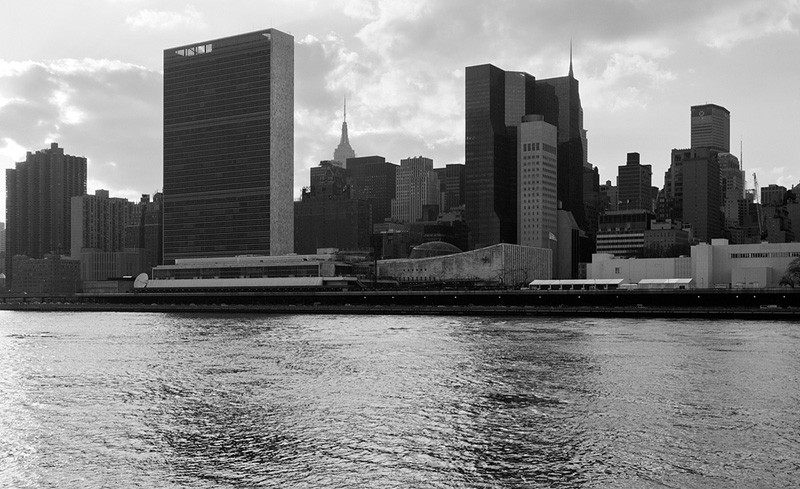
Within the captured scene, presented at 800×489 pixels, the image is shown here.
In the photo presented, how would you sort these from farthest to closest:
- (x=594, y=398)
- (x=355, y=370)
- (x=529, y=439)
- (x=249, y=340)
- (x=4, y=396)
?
(x=249, y=340) < (x=355, y=370) < (x=4, y=396) < (x=594, y=398) < (x=529, y=439)

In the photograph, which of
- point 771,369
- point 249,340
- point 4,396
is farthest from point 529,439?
point 249,340

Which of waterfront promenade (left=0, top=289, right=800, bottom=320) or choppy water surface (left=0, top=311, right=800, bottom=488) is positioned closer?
choppy water surface (left=0, top=311, right=800, bottom=488)

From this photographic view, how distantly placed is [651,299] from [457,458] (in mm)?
138081

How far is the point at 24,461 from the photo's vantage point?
4078 centimetres

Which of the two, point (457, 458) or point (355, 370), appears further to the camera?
point (355, 370)

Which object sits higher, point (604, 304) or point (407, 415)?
point (604, 304)

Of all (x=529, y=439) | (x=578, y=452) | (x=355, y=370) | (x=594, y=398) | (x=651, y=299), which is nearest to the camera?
(x=578, y=452)

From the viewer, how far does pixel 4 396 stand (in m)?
60.1

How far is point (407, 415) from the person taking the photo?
50.1 meters

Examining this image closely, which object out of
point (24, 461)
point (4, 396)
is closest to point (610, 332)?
point (4, 396)

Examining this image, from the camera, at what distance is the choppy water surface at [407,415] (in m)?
38.0

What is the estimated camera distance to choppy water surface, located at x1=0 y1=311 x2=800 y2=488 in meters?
38.0

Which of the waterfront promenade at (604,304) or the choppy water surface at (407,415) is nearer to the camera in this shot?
the choppy water surface at (407,415)

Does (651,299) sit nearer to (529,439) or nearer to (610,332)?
(610,332)
